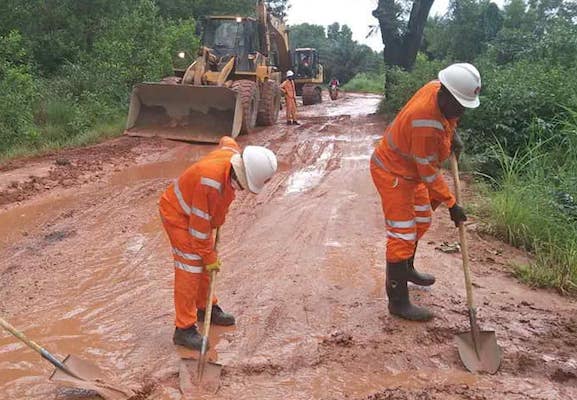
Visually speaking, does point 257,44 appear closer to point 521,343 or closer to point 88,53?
point 88,53

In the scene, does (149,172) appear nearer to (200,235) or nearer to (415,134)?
(200,235)

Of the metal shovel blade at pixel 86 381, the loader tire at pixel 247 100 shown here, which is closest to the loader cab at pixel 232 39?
the loader tire at pixel 247 100

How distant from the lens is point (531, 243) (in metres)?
5.34

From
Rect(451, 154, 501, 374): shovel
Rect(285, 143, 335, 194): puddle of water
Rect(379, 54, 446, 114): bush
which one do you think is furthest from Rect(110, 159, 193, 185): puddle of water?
Rect(379, 54, 446, 114): bush

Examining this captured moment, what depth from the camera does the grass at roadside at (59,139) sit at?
29.2 feet

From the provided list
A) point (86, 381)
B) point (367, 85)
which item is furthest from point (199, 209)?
point (367, 85)

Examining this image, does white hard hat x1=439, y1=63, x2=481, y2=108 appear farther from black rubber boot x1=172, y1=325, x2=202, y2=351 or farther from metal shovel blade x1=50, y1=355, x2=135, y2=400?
metal shovel blade x1=50, y1=355, x2=135, y2=400

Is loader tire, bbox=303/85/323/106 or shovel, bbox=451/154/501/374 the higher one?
loader tire, bbox=303/85/323/106

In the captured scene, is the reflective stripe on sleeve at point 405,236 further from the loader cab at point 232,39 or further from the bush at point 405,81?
the loader cab at point 232,39

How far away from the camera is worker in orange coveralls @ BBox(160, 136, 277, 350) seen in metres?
3.38

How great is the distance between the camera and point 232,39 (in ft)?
41.3

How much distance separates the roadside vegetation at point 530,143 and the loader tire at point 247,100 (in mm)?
3470

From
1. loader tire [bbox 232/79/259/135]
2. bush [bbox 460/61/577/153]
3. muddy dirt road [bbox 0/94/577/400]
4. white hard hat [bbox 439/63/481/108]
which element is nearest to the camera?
muddy dirt road [bbox 0/94/577/400]

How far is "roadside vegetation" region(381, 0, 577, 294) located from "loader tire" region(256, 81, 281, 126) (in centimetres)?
291
